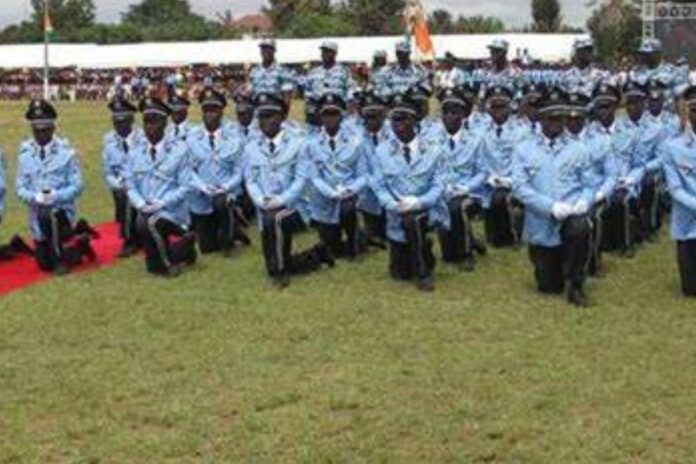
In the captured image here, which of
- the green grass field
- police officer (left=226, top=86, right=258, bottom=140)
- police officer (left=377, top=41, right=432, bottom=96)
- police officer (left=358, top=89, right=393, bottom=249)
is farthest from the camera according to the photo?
police officer (left=377, top=41, right=432, bottom=96)

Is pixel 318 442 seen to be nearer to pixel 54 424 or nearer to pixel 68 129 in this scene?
pixel 54 424

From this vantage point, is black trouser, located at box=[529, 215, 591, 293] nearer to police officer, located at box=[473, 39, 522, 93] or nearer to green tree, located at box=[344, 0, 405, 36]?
police officer, located at box=[473, 39, 522, 93]

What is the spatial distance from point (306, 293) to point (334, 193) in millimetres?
1442

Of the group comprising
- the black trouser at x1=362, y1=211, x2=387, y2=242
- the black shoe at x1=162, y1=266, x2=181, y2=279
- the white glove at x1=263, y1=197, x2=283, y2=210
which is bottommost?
the black shoe at x1=162, y1=266, x2=181, y2=279

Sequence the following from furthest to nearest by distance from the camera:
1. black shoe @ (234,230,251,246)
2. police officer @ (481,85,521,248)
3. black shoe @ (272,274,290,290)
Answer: black shoe @ (234,230,251,246)
police officer @ (481,85,521,248)
black shoe @ (272,274,290,290)

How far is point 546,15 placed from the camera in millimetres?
76812

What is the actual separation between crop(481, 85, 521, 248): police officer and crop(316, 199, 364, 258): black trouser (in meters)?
1.32

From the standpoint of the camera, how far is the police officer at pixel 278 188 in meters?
10.5

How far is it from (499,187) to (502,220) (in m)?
0.35

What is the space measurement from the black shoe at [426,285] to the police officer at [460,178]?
896 millimetres

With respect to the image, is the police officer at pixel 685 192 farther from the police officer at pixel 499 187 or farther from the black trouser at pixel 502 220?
the black trouser at pixel 502 220

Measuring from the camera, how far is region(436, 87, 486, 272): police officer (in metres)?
11.1

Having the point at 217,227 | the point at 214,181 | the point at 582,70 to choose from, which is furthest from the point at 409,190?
the point at 582,70

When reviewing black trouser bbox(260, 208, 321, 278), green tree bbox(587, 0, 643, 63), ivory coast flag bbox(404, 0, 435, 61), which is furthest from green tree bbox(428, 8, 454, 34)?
black trouser bbox(260, 208, 321, 278)
